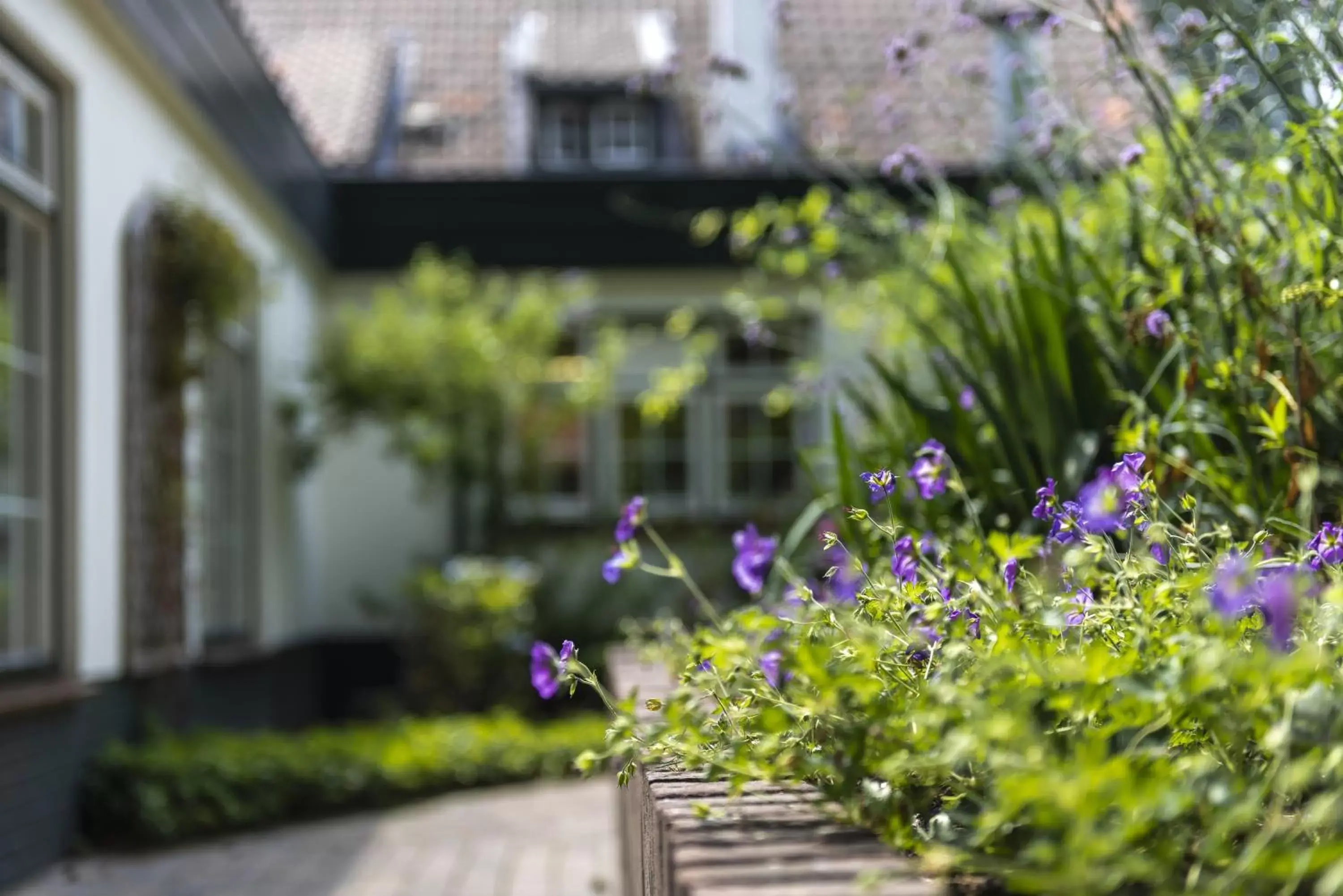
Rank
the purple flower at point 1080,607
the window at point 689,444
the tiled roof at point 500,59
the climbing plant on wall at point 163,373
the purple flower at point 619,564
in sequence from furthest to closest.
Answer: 1. the tiled roof at point 500,59
2. the window at point 689,444
3. the climbing plant on wall at point 163,373
4. the purple flower at point 619,564
5. the purple flower at point 1080,607

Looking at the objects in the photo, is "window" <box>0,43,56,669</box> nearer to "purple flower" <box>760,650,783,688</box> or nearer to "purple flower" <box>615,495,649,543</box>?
"purple flower" <box>615,495,649,543</box>

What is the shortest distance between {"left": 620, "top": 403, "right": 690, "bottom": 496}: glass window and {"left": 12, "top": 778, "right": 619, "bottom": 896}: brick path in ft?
15.5

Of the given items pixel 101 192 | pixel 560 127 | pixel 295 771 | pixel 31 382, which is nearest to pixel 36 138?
pixel 101 192

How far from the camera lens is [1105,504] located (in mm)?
1302

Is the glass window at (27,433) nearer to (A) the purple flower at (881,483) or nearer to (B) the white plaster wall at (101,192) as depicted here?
(B) the white plaster wall at (101,192)

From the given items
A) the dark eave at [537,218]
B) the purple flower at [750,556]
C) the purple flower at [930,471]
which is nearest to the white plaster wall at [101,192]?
the dark eave at [537,218]

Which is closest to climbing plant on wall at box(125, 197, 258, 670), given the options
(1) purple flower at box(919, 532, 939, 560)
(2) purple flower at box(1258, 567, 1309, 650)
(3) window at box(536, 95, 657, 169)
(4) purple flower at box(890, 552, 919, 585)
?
(1) purple flower at box(919, 532, 939, 560)

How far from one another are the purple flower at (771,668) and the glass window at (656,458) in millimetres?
9066

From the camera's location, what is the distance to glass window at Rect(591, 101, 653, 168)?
11477 mm

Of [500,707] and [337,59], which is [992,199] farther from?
[337,59]

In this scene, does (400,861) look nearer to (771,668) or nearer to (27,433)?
(27,433)

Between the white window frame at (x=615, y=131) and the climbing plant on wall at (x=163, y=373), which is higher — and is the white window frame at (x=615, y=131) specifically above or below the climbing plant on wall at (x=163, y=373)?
above

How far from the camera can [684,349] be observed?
35.6 ft

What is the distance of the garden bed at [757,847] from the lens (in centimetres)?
114
